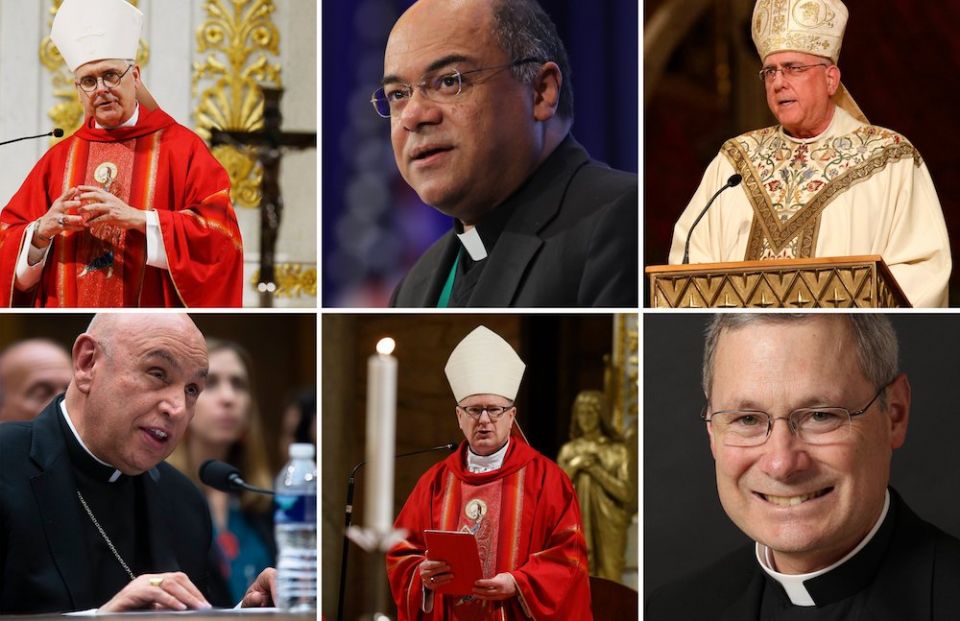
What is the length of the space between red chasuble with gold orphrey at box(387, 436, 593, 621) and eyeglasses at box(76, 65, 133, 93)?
1.93 metres

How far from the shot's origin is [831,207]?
4.92 metres

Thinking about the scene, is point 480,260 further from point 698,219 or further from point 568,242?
point 698,219

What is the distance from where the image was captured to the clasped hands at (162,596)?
4.97m

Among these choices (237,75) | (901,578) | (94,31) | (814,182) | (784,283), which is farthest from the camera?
(237,75)

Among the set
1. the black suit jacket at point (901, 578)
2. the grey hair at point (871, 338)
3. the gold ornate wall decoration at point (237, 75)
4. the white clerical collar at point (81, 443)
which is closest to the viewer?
the black suit jacket at point (901, 578)

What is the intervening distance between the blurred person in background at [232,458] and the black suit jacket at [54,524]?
59mm

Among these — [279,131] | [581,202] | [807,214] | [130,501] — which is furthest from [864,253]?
[130,501]

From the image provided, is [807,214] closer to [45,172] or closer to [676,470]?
[676,470]

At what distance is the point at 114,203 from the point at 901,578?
326cm

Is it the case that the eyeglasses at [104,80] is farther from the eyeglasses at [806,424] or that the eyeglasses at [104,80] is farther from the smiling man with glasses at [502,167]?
the eyeglasses at [806,424]

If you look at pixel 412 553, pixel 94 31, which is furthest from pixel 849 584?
pixel 94 31

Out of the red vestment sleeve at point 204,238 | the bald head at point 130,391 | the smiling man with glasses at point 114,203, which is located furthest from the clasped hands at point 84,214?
the bald head at point 130,391

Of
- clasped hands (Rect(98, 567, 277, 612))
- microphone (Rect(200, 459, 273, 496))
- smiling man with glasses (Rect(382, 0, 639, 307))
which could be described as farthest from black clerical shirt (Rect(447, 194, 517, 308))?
clasped hands (Rect(98, 567, 277, 612))

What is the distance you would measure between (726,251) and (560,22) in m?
1.09
